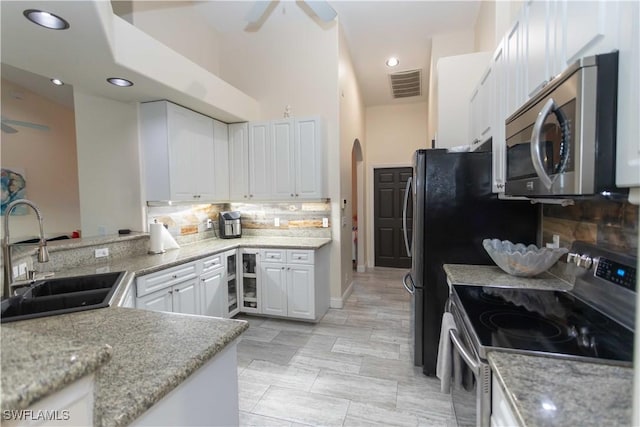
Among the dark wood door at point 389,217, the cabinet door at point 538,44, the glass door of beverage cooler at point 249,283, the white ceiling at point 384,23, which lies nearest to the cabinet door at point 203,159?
the glass door of beverage cooler at point 249,283

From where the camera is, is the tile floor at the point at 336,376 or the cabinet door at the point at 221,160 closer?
Answer: the tile floor at the point at 336,376

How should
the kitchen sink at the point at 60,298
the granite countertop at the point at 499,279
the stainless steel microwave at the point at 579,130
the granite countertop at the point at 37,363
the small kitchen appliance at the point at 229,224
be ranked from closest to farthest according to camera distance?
1. the granite countertop at the point at 37,363
2. the stainless steel microwave at the point at 579,130
3. the kitchen sink at the point at 60,298
4. the granite countertop at the point at 499,279
5. the small kitchen appliance at the point at 229,224

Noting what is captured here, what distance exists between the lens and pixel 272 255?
11.2ft

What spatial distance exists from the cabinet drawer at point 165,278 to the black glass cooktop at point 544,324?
7.19 ft

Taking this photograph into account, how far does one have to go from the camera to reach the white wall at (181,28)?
3123 mm

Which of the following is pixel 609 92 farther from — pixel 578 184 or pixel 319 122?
pixel 319 122

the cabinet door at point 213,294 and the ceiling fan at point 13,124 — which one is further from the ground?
the ceiling fan at point 13,124

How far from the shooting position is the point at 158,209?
3180mm

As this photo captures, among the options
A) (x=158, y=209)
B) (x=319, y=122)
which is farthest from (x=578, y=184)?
(x=158, y=209)

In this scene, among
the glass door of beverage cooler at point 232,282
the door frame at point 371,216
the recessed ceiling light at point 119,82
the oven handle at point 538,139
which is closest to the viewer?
the oven handle at point 538,139

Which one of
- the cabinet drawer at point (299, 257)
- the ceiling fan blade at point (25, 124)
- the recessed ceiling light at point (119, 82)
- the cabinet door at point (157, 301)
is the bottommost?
the cabinet door at point (157, 301)

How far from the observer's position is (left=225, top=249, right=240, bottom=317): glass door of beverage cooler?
342 centimetres

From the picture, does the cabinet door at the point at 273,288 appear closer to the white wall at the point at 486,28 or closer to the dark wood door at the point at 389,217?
the white wall at the point at 486,28

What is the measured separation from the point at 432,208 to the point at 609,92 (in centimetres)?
158
